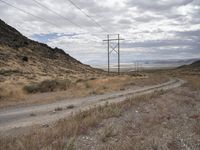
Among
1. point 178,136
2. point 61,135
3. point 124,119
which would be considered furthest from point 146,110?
point 61,135

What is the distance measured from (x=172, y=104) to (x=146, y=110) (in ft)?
14.2

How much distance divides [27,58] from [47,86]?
55.5 meters

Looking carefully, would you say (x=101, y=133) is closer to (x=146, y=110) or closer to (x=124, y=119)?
(x=124, y=119)

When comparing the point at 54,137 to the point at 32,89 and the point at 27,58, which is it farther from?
the point at 27,58

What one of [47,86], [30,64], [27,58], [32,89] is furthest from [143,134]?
[27,58]

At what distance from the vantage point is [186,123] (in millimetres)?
14883

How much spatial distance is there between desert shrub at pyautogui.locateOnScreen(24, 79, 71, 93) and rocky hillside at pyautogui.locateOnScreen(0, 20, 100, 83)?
25.1 meters

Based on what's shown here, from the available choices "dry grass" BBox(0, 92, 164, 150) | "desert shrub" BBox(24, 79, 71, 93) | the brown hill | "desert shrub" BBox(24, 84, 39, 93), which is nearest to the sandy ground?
"dry grass" BBox(0, 92, 164, 150)

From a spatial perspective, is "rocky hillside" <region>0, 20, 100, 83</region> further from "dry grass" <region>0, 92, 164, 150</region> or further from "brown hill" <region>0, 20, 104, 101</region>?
"dry grass" <region>0, 92, 164, 150</region>

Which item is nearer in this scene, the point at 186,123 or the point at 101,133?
the point at 101,133

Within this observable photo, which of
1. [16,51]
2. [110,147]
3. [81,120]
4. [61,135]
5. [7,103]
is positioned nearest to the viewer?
[110,147]

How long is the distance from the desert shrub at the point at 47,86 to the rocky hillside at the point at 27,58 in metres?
25.1

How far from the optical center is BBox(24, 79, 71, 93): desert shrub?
33453 mm

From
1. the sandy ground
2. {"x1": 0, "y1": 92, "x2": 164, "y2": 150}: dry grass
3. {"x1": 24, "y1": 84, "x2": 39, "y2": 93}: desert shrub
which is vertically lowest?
{"x1": 24, "y1": 84, "x2": 39, "y2": 93}: desert shrub
